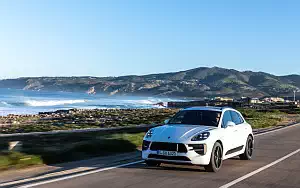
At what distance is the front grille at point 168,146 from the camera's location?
36.9ft

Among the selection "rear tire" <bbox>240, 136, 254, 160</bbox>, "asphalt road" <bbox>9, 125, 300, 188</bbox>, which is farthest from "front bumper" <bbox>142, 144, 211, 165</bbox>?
"rear tire" <bbox>240, 136, 254, 160</bbox>

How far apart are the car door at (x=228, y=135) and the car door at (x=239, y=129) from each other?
0.25m

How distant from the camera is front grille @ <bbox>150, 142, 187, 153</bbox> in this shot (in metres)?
11.2

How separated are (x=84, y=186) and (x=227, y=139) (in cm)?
450

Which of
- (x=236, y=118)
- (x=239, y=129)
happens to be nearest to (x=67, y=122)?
(x=236, y=118)

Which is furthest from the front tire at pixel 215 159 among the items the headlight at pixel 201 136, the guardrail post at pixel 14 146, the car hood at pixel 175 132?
the guardrail post at pixel 14 146

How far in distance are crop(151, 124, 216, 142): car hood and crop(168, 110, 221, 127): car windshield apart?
448 millimetres

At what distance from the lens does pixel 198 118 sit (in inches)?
509

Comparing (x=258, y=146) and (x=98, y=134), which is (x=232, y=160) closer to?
(x=258, y=146)

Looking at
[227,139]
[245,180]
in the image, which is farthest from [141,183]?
[227,139]

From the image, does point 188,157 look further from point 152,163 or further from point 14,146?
point 14,146

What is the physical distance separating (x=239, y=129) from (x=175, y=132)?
2.86 meters

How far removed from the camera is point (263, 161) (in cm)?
1415

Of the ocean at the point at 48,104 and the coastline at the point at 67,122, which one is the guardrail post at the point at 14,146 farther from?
the ocean at the point at 48,104
